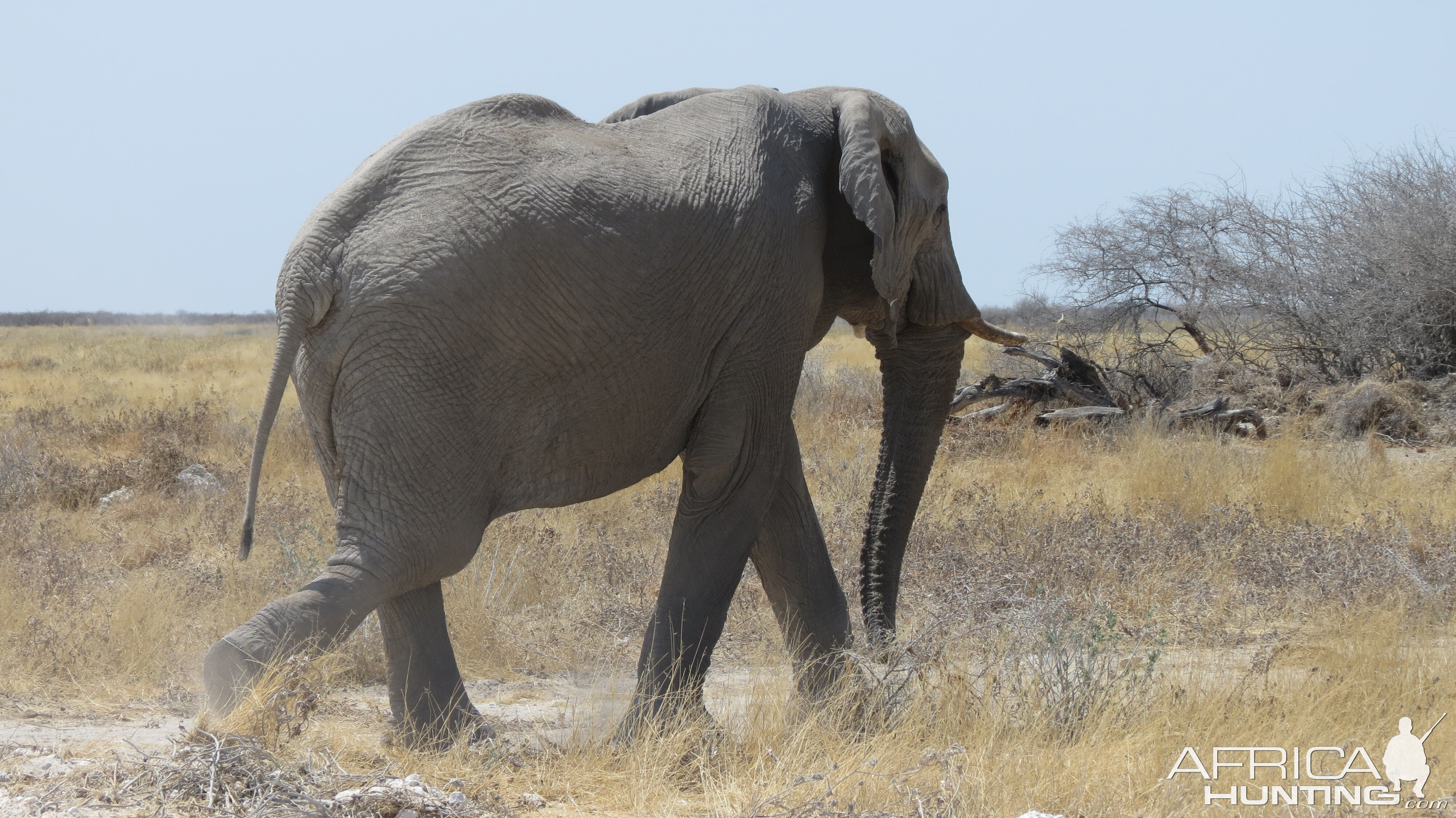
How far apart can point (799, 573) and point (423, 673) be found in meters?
1.59

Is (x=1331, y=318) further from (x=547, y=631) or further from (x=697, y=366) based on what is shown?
(x=697, y=366)

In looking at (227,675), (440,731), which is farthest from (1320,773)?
(227,675)

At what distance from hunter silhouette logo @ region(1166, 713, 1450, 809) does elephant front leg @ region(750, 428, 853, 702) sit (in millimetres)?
1543

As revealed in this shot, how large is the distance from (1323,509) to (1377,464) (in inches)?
68.1

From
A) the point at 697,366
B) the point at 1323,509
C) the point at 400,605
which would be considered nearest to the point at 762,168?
the point at 697,366

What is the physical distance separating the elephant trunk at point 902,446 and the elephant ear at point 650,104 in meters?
1.36

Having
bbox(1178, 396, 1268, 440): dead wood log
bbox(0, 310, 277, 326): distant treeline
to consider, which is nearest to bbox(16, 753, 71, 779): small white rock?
bbox(1178, 396, 1268, 440): dead wood log

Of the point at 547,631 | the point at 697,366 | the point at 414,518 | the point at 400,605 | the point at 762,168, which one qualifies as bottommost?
the point at 547,631

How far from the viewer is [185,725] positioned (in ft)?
15.9

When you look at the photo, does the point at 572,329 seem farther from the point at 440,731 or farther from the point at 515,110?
the point at 440,731

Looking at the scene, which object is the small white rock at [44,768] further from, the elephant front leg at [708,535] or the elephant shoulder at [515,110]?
the elephant shoulder at [515,110]

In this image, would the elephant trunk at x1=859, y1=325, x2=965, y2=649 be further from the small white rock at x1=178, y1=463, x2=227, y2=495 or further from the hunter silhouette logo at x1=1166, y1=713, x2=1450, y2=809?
the small white rock at x1=178, y1=463, x2=227, y2=495

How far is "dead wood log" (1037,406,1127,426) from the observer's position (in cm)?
1222

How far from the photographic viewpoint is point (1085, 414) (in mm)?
12234
